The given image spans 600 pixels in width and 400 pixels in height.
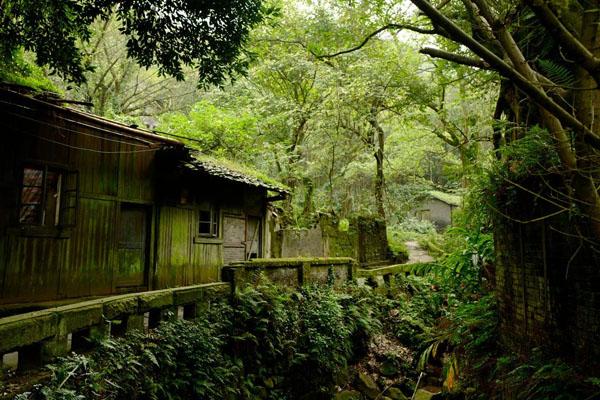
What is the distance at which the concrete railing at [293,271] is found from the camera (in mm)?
8453

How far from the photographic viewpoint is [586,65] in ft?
7.26

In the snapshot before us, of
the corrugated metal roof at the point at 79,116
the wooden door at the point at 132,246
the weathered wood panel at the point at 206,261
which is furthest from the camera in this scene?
the weathered wood panel at the point at 206,261

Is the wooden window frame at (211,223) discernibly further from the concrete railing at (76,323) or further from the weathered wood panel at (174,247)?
the concrete railing at (76,323)

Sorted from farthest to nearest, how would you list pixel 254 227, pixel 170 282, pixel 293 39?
pixel 293 39 → pixel 254 227 → pixel 170 282

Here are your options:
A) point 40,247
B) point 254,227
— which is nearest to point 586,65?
point 40,247

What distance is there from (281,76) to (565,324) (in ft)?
60.8

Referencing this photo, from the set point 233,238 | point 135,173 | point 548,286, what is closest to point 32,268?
point 135,173

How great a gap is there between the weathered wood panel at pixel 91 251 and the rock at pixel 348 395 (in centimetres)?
663

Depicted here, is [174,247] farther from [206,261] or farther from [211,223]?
[211,223]

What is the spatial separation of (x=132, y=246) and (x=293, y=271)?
487 cm

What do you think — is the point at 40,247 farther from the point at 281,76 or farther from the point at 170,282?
the point at 281,76

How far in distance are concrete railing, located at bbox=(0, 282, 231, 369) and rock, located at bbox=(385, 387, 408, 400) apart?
217 inches

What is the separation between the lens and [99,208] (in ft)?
34.0

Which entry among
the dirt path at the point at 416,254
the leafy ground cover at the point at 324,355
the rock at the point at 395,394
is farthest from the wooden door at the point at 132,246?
the dirt path at the point at 416,254
